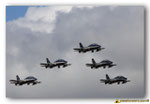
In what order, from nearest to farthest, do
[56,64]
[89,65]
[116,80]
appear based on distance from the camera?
[116,80] → [89,65] → [56,64]

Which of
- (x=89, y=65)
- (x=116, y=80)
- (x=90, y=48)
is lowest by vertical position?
(x=116, y=80)

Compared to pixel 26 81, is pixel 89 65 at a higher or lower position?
higher

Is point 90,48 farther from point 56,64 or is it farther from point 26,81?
point 26,81

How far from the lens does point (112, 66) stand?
27.5 meters

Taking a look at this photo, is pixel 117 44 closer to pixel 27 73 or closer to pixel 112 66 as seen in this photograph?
pixel 112 66

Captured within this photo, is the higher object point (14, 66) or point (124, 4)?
point (124, 4)

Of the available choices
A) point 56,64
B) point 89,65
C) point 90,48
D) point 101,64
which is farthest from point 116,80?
point 56,64

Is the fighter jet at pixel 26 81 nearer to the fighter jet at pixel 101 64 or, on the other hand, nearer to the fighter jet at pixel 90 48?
the fighter jet at pixel 90 48

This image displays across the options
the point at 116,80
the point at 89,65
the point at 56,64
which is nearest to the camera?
the point at 116,80

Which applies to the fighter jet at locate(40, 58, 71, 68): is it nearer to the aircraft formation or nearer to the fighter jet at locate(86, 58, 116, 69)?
the aircraft formation

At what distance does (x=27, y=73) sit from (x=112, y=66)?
295 centimetres

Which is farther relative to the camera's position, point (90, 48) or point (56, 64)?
point (56, 64)

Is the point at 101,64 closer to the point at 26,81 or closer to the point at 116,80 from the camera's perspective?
the point at 116,80
